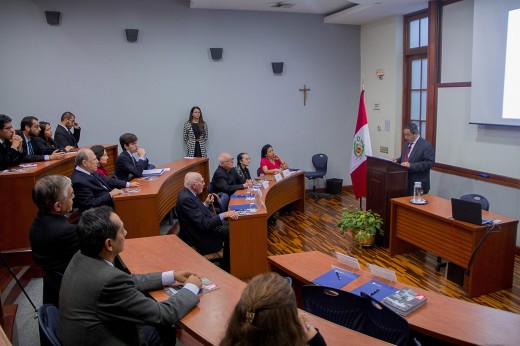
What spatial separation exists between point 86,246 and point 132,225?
2856mm

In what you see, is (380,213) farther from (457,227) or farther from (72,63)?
(72,63)

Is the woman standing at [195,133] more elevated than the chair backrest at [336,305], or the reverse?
the woman standing at [195,133]

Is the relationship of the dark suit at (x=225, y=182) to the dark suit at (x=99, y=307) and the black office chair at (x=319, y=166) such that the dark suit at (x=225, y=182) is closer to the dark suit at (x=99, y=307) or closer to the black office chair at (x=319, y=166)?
the black office chair at (x=319, y=166)

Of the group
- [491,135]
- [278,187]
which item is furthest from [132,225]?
[491,135]

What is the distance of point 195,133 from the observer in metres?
8.11

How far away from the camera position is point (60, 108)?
25.3ft

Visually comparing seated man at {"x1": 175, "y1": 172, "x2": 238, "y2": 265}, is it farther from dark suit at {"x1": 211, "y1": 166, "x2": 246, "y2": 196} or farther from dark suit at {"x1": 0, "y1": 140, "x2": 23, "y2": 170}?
dark suit at {"x1": 0, "y1": 140, "x2": 23, "y2": 170}

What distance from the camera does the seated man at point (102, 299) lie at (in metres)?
2.09

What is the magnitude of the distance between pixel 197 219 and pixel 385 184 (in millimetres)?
2514

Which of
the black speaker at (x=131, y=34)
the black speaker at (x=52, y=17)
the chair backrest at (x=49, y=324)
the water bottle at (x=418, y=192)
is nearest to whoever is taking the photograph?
the chair backrest at (x=49, y=324)

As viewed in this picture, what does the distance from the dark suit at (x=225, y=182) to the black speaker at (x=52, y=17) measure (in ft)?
13.3

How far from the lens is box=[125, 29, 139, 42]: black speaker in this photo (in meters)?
7.71

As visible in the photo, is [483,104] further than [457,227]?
Yes

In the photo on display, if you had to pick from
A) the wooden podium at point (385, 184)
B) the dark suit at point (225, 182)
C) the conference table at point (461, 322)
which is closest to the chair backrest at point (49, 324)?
the conference table at point (461, 322)
